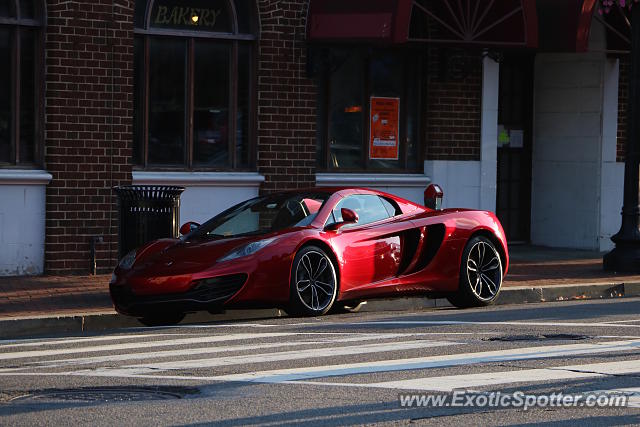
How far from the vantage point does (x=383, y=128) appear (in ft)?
69.0

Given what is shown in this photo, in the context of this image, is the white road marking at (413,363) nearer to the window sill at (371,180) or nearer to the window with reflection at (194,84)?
the window with reflection at (194,84)

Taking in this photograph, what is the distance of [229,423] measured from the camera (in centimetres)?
705

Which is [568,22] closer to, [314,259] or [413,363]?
[314,259]

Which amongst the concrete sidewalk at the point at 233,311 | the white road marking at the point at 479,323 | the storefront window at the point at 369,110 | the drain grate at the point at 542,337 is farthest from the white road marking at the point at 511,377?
the storefront window at the point at 369,110

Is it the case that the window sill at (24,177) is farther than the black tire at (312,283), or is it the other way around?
the window sill at (24,177)

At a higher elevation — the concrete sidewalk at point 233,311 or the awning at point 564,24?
the awning at point 564,24

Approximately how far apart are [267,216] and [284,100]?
6.21m

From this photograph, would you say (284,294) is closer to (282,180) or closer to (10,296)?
(10,296)

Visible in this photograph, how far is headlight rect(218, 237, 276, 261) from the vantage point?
12.8 meters

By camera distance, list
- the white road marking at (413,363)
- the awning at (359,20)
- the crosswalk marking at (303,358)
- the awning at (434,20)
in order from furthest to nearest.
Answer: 1. the awning at (434,20)
2. the awning at (359,20)
3. the white road marking at (413,363)
4. the crosswalk marking at (303,358)

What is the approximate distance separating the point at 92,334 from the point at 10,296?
9.73ft

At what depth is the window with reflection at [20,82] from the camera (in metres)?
17.7

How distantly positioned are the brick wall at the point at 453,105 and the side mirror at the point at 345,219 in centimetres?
781

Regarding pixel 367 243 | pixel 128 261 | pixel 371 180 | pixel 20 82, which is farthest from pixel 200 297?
pixel 371 180
